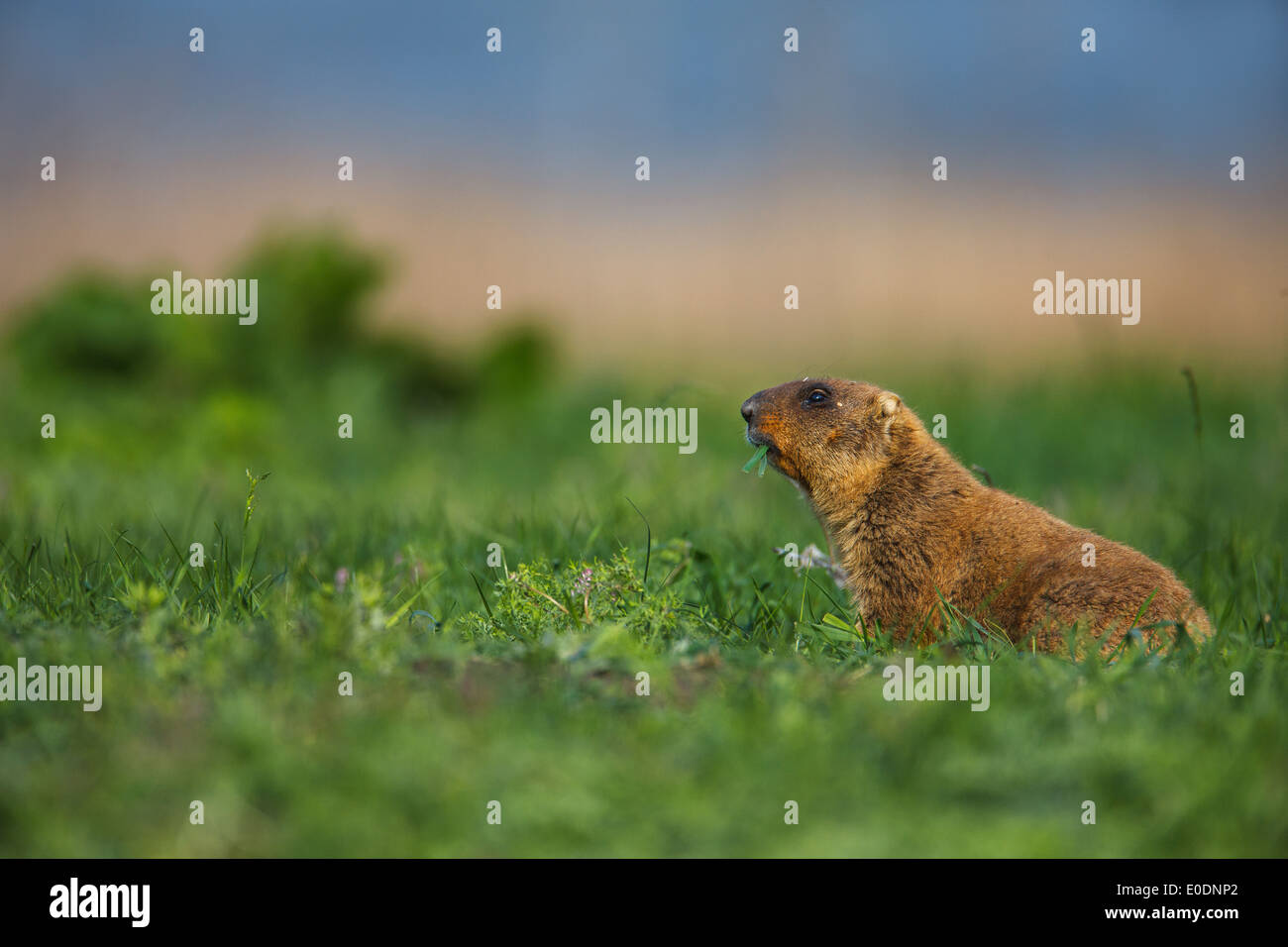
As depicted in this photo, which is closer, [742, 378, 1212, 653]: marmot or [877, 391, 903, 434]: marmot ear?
[742, 378, 1212, 653]: marmot

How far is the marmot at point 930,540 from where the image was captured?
397cm

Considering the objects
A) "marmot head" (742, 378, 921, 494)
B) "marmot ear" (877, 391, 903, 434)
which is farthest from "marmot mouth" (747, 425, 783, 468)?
"marmot ear" (877, 391, 903, 434)

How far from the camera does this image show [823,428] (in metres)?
4.83

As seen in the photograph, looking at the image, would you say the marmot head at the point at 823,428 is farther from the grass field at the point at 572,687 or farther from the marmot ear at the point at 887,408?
the grass field at the point at 572,687

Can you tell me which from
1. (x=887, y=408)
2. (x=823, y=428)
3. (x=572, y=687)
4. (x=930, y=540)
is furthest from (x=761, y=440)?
(x=572, y=687)

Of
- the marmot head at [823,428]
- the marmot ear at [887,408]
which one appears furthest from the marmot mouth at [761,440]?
the marmot ear at [887,408]

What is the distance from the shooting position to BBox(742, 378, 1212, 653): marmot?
3.97 meters

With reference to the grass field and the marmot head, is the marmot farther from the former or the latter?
the grass field

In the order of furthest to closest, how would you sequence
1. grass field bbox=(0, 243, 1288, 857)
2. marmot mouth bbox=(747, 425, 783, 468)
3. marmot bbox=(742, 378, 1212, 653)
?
marmot mouth bbox=(747, 425, 783, 468), marmot bbox=(742, 378, 1212, 653), grass field bbox=(0, 243, 1288, 857)

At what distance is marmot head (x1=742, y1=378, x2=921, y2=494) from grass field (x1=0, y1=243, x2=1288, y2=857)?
17.9 inches
